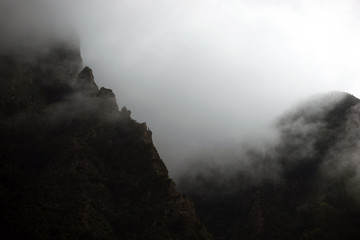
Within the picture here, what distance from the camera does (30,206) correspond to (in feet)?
429

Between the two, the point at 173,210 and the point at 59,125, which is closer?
the point at 173,210

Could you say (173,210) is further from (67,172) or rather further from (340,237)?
(340,237)

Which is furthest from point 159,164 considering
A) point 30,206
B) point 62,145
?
point 30,206

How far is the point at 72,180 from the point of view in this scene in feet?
537

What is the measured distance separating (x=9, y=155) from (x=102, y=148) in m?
48.9

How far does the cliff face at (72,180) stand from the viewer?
135850 millimetres

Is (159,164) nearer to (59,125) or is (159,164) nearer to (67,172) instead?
(67,172)

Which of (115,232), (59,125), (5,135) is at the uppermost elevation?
(59,125)

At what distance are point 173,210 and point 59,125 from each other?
82582mm

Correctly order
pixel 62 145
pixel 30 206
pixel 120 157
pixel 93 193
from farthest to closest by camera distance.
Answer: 1. pixel 120 157
2. pixel 62 145
3. pixel 93 193
4. pixel 30 206

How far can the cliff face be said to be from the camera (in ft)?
446

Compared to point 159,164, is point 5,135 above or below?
above

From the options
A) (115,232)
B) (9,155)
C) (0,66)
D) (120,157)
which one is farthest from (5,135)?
(115,232)

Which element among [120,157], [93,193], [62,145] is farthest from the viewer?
[120,157]
